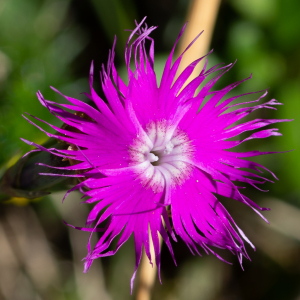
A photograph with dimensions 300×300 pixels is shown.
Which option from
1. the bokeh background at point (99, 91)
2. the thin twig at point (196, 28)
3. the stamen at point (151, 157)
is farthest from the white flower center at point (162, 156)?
the bokeh background at point (99, 91)

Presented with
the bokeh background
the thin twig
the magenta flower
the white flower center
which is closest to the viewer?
the magenta flower

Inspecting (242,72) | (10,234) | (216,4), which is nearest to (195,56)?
(216,4)

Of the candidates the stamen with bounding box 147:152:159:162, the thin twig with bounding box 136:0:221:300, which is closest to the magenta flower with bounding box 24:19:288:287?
the stamen with bounding box 147:152:159:162

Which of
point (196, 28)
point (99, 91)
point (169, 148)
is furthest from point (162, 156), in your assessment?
point (99, 91)

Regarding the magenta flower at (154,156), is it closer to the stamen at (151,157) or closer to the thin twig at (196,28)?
the stamen at (151,157)

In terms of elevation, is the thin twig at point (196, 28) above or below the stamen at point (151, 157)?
above

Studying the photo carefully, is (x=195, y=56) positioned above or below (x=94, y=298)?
above

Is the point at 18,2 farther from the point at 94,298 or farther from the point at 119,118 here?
the point at 94,298

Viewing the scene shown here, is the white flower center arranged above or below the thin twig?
below

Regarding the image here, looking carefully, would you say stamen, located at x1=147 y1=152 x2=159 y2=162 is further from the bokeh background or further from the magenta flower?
the bokeh background
